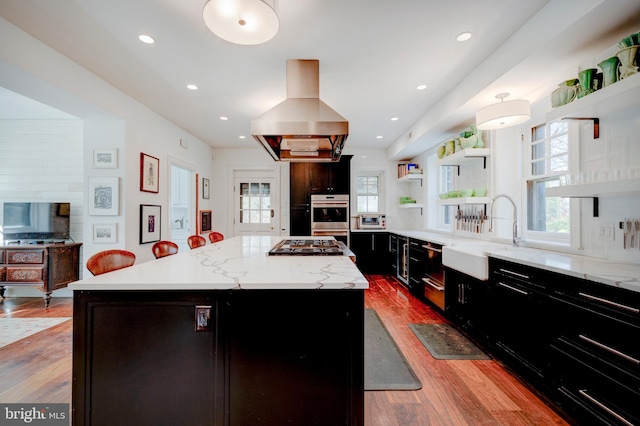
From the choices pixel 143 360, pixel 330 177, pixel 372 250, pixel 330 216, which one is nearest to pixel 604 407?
pixel 143 360

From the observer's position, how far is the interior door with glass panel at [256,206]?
6027 mm

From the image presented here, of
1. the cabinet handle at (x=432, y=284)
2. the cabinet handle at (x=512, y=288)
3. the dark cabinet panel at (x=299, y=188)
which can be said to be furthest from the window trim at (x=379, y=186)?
the cabinet handle at (x=512, y=288)

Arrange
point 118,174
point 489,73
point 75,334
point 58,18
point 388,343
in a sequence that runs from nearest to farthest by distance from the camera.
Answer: point 75,334, point 58,18, point 489,73, point 388,343, point 118,174

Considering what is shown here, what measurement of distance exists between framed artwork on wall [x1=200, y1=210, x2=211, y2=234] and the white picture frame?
2.07m

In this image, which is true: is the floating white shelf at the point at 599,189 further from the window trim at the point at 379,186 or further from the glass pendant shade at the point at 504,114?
the window trim at the point at 379,186

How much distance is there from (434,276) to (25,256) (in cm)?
528

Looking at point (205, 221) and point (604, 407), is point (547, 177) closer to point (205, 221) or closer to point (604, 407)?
point (604, 407)

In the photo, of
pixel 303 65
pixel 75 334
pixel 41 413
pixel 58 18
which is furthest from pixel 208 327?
pixel 58 18

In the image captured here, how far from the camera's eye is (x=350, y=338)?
1283 millimetres

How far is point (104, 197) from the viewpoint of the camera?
10.7ft

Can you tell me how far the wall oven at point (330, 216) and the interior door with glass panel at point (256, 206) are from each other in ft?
3.38

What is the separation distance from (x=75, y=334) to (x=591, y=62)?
11.8ft

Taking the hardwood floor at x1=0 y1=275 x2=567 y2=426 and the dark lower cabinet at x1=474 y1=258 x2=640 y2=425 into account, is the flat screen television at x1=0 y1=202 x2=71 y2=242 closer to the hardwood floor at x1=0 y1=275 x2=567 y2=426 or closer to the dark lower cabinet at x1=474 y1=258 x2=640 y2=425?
the hardwood floor at x1=0 y1=275 x2=567 y2=426

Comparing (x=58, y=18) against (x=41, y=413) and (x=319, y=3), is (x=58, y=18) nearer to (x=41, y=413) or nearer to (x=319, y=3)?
(x=319, y=3)
